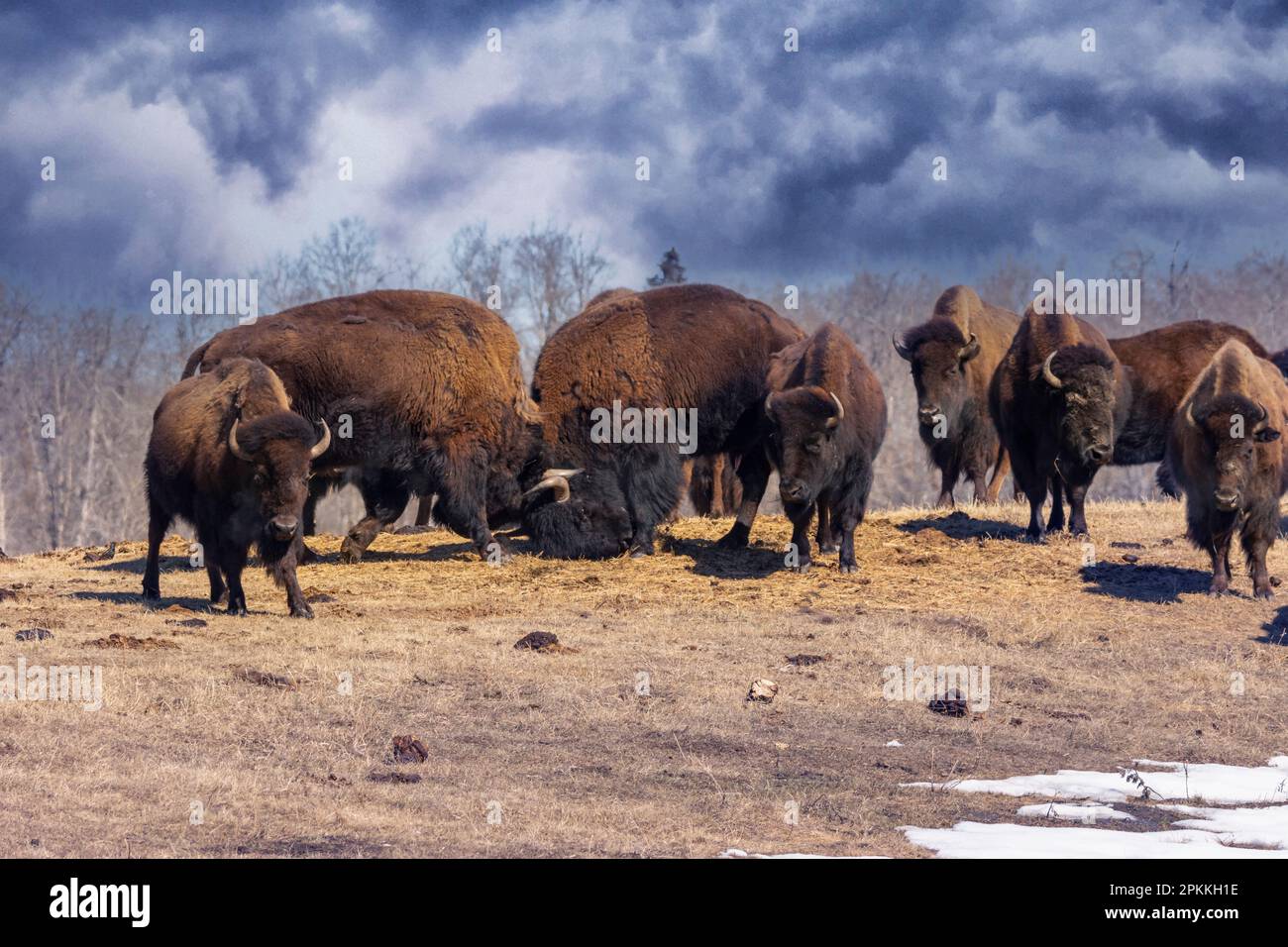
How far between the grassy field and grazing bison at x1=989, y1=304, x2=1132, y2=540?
0.64 metres

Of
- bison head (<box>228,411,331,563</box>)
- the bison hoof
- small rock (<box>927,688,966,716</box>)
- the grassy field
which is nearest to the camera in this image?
the grassy field

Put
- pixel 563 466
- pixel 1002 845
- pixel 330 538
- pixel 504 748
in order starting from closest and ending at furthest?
pixel 1002 845 → pixel 504 748 → pixel 563 466 → pixel 330 538

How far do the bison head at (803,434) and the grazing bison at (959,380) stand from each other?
3122mm

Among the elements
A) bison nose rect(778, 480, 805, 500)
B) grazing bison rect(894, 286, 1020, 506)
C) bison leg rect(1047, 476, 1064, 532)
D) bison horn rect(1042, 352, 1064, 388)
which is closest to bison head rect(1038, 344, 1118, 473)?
bison horn rect(1042, 352, 1064, 388)

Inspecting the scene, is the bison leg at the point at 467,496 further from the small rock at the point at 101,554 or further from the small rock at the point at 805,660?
the small rock at the point at 805,660

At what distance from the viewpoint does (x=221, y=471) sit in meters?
10.8

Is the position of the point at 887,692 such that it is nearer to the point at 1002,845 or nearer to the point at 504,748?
the point at 504,748

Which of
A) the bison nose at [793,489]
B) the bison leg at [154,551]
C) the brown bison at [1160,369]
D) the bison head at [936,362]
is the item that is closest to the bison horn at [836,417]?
the bison nose at [793,489]

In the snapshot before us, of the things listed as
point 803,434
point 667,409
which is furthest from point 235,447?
point 667,409

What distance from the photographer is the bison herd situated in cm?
1245

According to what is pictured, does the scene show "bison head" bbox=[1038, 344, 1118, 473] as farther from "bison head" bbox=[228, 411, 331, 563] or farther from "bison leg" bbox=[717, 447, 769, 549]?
"bison head" bbox=[228, 411, 331, 563]

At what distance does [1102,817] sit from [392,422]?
903cm
